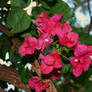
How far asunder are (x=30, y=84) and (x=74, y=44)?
19 cm

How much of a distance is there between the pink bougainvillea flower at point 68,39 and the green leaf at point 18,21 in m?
0.10

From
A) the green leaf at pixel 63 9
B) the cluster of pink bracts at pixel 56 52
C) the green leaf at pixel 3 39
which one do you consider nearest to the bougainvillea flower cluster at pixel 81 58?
the cluster of pink bracts at pixel 56 52

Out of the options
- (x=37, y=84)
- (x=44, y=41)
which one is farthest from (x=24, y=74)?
(x=44, y=41)

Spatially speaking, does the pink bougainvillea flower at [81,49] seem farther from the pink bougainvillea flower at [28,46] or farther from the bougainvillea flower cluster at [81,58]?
the pink bougainvillea flower at [28,46]

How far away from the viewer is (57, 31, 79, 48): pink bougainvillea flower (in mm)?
569

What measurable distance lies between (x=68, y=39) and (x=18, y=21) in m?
0.15

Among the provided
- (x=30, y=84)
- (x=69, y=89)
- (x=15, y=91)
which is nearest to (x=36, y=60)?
(x=30, y=84)

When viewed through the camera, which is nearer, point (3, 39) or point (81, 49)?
point (81, 49)

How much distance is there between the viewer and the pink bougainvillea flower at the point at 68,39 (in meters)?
0.57

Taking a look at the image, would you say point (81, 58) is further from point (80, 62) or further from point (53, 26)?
point (53, 26)

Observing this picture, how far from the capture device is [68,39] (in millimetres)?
572

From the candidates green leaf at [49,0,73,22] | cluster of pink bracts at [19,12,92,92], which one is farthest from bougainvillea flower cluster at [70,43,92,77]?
green leaf at [49,0,73,22]

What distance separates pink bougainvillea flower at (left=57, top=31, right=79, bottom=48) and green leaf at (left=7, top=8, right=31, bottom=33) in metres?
0.10

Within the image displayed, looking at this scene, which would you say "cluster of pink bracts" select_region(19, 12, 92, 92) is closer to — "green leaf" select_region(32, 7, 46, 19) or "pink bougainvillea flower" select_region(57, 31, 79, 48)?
"pink bougainvillea flower" select_region(57, 31, 79, 48)
